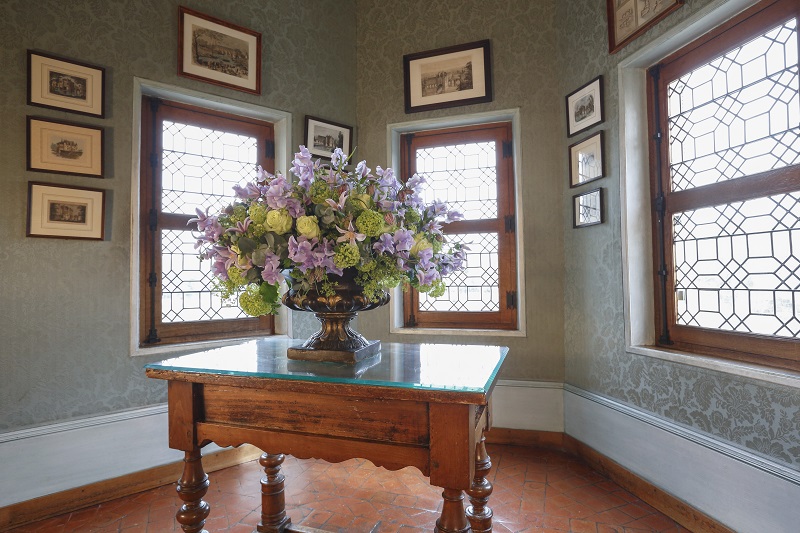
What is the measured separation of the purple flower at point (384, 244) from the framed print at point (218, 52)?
2.38m

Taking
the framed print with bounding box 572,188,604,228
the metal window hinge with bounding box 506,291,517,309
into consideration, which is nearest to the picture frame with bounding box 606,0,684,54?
the framed print with bounding box 572,188,604,228

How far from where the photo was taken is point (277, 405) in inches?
54.9

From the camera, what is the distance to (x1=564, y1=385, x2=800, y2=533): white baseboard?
6.10 feet

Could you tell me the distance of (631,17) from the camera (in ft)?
8.70

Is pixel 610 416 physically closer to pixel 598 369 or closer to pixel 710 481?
pixel 598 369

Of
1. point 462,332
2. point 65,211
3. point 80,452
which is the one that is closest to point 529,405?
point 462,332

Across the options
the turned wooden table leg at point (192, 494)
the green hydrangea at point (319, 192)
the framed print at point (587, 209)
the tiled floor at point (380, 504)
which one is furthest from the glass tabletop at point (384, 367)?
the framed print at point (587, 209)

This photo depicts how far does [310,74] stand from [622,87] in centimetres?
233

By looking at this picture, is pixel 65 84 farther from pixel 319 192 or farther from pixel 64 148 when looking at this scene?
pixel 319 192

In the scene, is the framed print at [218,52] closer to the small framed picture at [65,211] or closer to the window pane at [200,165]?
the window pane at [200,165]

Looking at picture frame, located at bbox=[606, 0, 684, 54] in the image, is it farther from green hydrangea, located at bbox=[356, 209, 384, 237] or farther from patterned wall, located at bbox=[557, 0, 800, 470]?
green hydrangea, located at bbox=[356, 209, 384, 237]

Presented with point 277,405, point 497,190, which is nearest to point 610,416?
point 497,190

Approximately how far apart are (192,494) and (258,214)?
1.03 metres

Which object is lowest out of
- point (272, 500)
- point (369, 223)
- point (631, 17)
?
point (272, 500)
